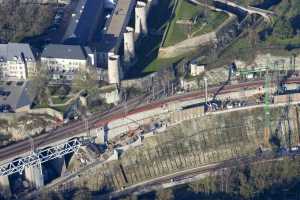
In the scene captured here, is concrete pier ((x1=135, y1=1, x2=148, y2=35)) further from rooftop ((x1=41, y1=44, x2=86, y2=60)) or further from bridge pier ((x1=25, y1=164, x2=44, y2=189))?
bridge pier ((x1=25, y1=164, x2=44, y2=189))

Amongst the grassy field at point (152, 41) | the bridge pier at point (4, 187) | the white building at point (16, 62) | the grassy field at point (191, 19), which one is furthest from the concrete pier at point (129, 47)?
the bridge pier at point (4, 187)

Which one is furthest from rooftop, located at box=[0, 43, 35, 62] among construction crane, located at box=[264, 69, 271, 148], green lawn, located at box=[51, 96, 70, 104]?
construction crane, located at box=[264, 69, 271, 148]

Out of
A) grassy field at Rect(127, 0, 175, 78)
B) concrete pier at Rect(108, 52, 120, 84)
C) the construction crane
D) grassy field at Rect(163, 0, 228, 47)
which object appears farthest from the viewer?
grassy field at Rect(163, 0, 228, 47)

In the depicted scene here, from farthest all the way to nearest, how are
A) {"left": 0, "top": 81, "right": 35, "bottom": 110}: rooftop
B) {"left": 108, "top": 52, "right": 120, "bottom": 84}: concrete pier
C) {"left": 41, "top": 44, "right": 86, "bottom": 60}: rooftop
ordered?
{"left": 41, "top": 44, "right": 86, "bottom": 60}: rooftop < {"left": 108, "top": 52, "right": 120, "bottom": 84}: concrete pier < {"left": 0, "top": 81, "right": 35, "bottom": 110}: rooftop

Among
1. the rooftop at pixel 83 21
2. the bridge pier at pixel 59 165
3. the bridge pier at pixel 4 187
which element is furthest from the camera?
the rooftop at pixel 83 21

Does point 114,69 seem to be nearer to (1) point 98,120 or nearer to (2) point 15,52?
(1) point 98,120

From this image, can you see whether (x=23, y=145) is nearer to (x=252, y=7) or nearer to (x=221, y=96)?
(x=221, y=96)

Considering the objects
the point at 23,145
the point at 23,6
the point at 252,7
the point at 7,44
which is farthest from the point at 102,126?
the point at 252,7

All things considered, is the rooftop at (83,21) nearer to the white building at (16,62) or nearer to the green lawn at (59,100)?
the white building at (16,62)
